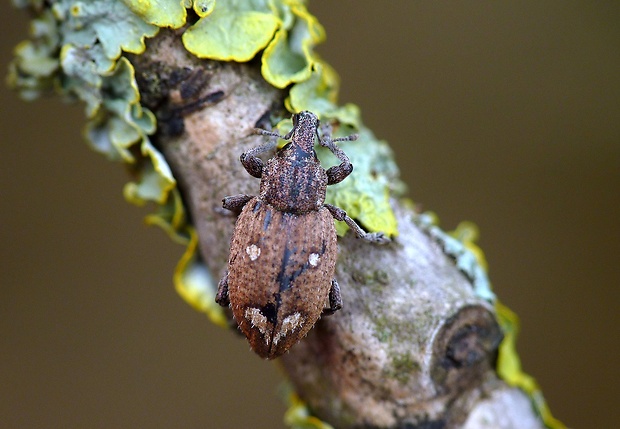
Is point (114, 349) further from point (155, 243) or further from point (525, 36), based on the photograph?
point (525, 36)

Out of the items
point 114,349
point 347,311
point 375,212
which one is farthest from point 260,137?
point 114,349

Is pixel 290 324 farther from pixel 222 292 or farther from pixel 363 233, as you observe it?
pixel 363 233

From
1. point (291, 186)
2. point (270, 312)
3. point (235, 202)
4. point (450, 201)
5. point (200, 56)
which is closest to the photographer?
point (200, 56)

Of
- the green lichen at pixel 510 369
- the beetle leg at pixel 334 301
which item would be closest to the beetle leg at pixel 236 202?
the beetle leg at pixel 334 301

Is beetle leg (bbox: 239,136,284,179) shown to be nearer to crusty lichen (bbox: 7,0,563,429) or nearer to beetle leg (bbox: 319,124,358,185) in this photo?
crusty lichen (bbox: 7,0,563,429)

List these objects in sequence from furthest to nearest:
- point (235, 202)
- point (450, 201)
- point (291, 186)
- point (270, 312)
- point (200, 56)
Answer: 1. point (450, 201)
2. point (291, 186)
3. point (235, 202)
4. point (270, 312)
5. point (200, 56)

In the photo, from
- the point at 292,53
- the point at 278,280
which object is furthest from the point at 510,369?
the point at 292,53

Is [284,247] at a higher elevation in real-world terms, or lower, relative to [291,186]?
lower
